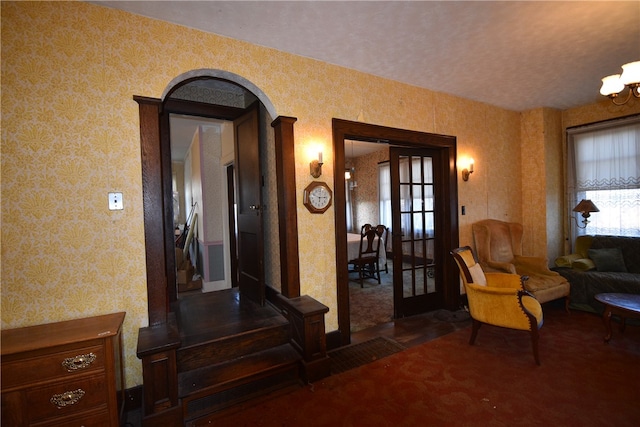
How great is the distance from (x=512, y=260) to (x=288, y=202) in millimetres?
3455

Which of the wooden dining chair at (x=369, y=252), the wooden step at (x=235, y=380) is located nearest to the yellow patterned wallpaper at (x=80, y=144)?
the wooden step at (x=235, y=380)

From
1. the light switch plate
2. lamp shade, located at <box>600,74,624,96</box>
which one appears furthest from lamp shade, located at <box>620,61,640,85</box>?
the light switch plate

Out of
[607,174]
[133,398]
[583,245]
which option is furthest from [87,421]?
[607,174]

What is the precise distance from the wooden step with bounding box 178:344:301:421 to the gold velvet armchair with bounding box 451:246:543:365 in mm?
1875

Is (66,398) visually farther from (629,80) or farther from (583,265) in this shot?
(583,265)

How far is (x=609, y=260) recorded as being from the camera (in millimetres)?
3795

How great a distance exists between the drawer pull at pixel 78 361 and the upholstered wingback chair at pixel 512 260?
13.7ft

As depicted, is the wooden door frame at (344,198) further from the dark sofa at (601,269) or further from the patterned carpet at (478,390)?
the dark sofa at (601,269)

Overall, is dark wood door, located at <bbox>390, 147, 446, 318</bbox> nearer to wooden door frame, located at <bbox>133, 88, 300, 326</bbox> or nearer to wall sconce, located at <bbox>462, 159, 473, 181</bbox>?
wall sconce, located at <bbox>462, 159, 473, 181</bbox>

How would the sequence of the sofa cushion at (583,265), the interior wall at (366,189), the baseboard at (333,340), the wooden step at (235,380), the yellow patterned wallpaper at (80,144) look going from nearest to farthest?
1. the yellow patterned wallpaper at (80,144)
2. the wooden step at (235,380)
3. the baseboard at (333,340)
4. the sofa cushion at (583,265)
5. the interior wall at (366,189)

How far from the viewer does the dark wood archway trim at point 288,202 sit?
2721 mm

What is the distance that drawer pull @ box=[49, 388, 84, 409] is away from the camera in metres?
1.65

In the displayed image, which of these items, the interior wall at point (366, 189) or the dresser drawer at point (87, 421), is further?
the interior wall at point (366, 189)

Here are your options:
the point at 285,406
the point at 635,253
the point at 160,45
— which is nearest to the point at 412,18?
the point at 160,45
